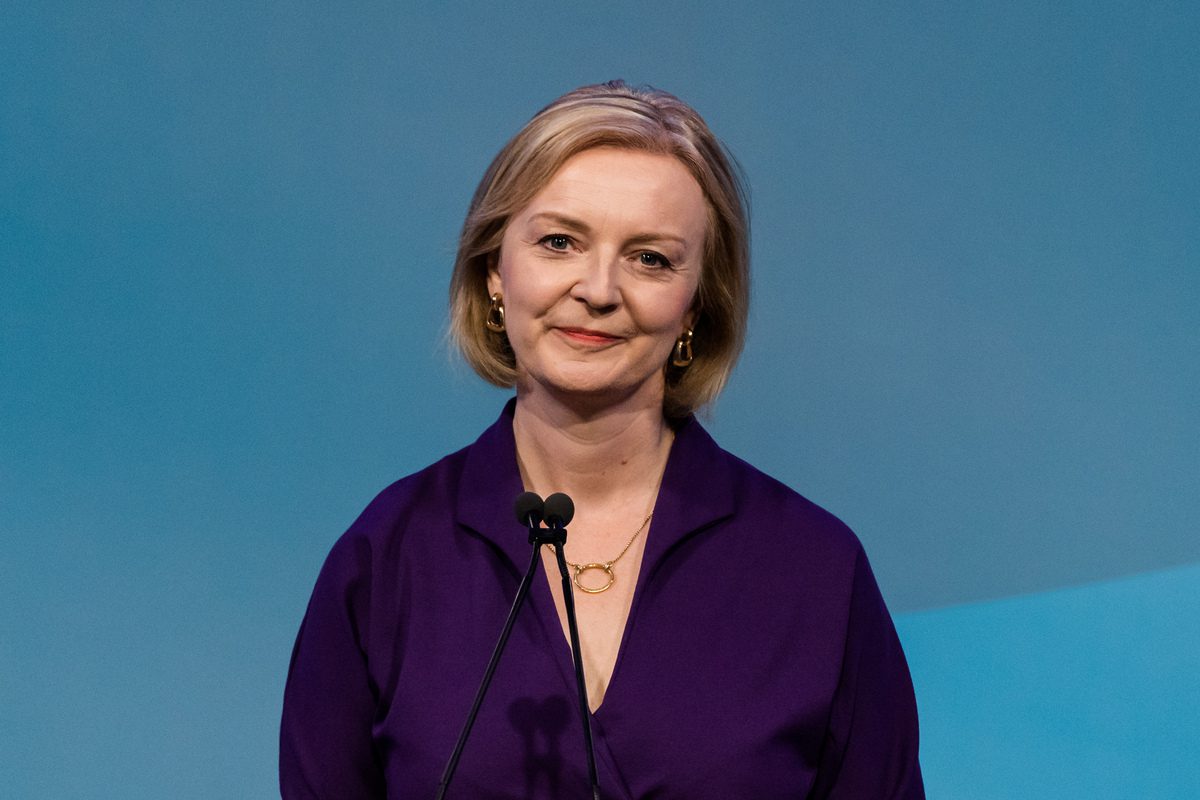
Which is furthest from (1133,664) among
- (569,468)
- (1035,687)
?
(569,468)

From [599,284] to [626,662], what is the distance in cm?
41

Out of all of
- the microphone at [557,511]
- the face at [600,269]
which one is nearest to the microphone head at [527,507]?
the microphone at [557,511]

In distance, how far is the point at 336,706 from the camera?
6.11ft

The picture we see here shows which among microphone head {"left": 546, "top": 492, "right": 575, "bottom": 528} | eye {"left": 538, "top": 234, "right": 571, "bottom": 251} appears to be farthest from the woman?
microphone head {"left": 546, "top": 492, "right": 575, "bottom": 528}

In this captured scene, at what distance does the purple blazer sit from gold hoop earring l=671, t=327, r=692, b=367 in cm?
11

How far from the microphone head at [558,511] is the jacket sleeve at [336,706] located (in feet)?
1.33

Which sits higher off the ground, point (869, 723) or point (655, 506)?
point (655, 506)

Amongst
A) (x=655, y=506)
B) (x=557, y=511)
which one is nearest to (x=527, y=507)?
(x=557, y=511)

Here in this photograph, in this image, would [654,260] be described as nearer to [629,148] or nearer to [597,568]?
[629,148]

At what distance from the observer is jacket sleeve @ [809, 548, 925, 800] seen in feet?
6.17

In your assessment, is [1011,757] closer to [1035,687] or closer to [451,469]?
[1035,687]

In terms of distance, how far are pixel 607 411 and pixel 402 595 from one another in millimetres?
310

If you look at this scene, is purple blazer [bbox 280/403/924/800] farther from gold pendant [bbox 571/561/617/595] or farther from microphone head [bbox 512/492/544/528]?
microphone head [bbox 512/492/544/528]

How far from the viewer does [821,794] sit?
74.5 inches
